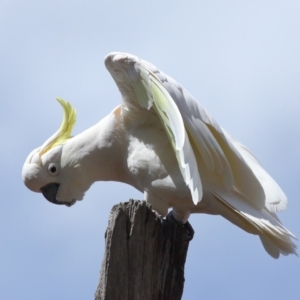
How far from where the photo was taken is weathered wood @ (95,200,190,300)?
251 cm

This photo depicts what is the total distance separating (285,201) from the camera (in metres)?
3.66

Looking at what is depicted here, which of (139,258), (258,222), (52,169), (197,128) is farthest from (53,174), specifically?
(139,258)

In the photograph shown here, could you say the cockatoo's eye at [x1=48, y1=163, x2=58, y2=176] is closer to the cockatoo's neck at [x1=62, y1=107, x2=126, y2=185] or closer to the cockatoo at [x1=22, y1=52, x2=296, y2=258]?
the cockatoo's neck at [x1=62, y1=107, x2=126, y2=185]

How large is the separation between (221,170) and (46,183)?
1.12 metres

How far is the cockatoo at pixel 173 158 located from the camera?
3.61 m

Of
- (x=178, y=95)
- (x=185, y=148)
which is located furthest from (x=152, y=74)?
(x=185, y=148)

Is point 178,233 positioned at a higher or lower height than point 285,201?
lower

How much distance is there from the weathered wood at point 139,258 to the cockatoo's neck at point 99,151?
1107mm

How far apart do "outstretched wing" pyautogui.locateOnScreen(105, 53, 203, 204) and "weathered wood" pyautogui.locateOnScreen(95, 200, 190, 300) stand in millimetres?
417

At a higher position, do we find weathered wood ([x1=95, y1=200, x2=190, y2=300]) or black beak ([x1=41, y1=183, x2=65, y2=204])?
black beak ([x1=41, y1=183, x2=65, y2=204])

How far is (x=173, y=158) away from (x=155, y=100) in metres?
0.30

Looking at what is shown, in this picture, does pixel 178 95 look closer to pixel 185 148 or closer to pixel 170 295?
pixel 185 148

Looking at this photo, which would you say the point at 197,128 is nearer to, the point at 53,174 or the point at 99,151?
the point at 99,151

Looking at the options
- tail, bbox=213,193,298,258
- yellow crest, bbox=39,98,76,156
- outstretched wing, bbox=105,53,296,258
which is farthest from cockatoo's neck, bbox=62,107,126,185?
tail, bbox=213,193,298,258
